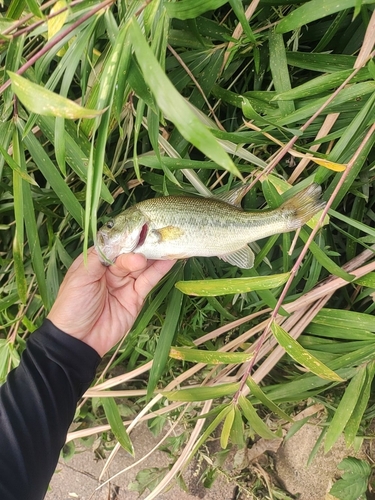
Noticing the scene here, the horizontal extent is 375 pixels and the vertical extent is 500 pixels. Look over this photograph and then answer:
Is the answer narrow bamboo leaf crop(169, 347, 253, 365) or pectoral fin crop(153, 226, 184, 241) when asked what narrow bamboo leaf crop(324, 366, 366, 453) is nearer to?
narrow bamboo leaf crop(169, 347, 253, 365)


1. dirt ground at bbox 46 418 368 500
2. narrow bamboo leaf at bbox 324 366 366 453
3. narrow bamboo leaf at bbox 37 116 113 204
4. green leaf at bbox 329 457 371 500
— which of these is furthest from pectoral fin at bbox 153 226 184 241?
dirt ground at bbox 46 418 368 500

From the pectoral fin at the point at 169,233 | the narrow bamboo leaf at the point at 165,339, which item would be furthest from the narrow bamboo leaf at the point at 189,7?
the narrow bamboo leaf at the point at 165,339

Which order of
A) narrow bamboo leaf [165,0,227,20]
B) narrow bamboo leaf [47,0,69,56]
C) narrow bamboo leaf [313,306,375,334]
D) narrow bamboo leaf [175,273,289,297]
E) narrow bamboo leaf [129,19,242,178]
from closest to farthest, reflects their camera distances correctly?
1. narrow bamboo leaf [129,19,242,178]
2. narrow bamboo leaf [47,0,69,56]
3. narrow bamboo leaf [165,0,227,20]
4. narrow bamboo leaf [175,273,289,297]
5. narrow bamboo leaf [313,306,375,334]

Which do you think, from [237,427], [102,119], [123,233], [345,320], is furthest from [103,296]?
[345,320]

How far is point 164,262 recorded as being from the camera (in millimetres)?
1584

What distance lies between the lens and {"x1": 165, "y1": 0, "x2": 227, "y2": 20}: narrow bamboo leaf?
1.07m

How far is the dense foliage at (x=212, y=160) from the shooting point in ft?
3.60

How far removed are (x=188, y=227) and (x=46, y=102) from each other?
72 cm

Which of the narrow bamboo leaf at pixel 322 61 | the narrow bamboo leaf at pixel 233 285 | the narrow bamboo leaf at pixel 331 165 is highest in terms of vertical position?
the narrow bamboo leaf at pixel 322 61

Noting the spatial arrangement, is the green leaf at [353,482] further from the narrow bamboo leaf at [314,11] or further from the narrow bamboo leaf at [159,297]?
the narrow bamboo leaf at [314,11]

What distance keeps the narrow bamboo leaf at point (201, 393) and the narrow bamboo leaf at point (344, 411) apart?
0.46 meters

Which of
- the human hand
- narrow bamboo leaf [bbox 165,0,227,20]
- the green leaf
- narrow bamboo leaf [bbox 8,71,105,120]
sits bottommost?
the green leaf

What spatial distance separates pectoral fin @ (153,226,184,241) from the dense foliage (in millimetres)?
171

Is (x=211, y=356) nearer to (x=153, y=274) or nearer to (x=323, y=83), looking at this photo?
(x=153, y=274)
